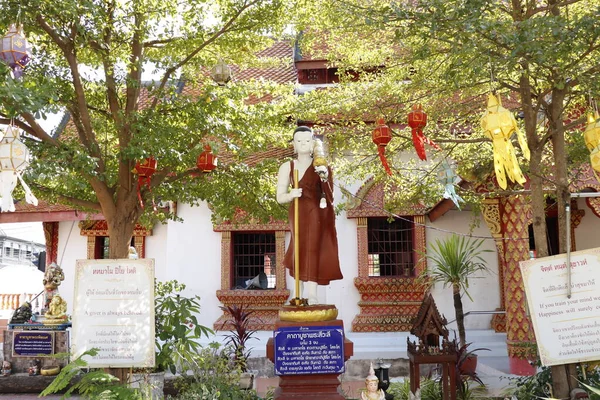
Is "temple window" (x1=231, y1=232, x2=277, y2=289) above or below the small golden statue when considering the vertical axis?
above

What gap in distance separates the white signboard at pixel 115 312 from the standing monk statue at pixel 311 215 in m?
1.49

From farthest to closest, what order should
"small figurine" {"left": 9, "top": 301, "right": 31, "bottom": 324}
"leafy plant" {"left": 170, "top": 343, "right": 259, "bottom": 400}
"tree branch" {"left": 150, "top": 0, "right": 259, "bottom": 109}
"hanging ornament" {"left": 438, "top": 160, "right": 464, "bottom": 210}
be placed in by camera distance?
1. "small figurine" {"left": 9, "top": 301, "right": 31, "bottom": 324}
2. "tree branch" {"left": 150, "top": 0, "right": 259, "bottom": 109}
3. "hanging ornament" {"left": 438, "top": 160, "right": 464, "bottom": 210}
4. "leafy plant" {"left": 170, "top": 343, "right": 259, "bottom": 400}

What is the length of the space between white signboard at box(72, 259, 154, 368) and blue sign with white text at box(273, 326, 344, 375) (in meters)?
1.20

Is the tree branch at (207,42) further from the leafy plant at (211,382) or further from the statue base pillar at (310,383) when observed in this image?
the statue base pillar at (310,383)

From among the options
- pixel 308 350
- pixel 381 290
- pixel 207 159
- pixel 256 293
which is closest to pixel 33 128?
pixel 207 159

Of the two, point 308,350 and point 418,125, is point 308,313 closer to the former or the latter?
point 308,350

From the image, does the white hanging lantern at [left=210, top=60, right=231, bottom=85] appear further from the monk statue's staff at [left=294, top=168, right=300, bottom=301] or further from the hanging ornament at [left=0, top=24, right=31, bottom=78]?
the hanging ornament at [left=0, top=24, right=31, bottom=78]

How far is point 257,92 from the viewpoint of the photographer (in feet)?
22.6

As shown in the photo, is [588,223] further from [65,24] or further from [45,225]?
[45,225]

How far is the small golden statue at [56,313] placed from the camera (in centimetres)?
791

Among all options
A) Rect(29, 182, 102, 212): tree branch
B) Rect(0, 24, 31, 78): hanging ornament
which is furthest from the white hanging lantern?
Rect(0, 24, 31, 78): hanging ornament

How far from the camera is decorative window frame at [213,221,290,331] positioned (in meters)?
10.6

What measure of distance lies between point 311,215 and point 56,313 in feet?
15.0

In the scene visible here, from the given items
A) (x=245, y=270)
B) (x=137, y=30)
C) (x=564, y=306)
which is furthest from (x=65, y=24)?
(x=245, y=270)
